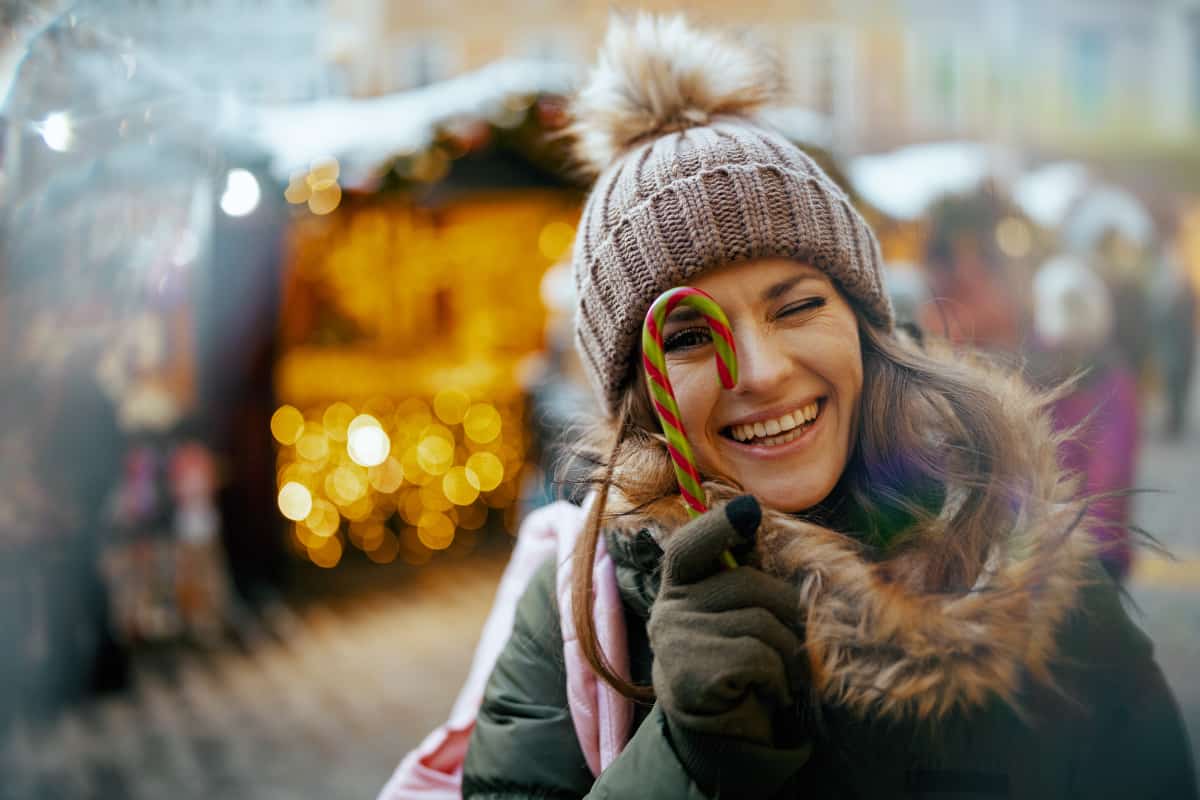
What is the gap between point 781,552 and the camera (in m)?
1.21

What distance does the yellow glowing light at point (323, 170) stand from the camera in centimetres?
454

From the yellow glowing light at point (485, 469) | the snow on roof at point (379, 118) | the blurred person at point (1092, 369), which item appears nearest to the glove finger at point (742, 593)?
the blurred person at point (1092, 369)

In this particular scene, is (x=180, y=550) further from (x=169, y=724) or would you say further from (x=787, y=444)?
(x=787, y=444)

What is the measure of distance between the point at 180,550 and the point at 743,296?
561 cm

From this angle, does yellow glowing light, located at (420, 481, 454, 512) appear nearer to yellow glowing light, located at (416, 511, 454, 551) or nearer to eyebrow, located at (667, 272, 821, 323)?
yellow glowing light, located at (416, 511, 454, 551)

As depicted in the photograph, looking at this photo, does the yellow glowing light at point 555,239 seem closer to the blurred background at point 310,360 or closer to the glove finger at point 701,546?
the blurred background at point 310,360

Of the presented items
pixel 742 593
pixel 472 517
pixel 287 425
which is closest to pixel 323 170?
pixel 287 425

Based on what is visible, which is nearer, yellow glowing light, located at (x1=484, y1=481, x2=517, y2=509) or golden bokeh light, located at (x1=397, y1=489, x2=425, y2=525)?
golden bokeh light, located at (x1=397, y1=489, x2=425, y2=525)

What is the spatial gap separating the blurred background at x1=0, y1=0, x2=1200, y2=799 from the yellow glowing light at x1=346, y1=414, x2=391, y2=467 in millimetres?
24

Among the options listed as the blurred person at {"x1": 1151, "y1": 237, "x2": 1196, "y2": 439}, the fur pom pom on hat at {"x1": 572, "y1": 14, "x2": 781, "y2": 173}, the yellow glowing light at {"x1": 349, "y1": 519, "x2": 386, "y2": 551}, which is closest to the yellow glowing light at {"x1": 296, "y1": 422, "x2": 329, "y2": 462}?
the yellow glowing light at {"x1": 349, "y1": 519, "x2": 386, "y2": 551}

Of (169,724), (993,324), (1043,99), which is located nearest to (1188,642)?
(993,324)

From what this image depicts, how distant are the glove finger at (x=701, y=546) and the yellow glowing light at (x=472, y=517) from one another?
697 centimetres

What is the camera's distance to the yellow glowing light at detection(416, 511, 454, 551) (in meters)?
7.79

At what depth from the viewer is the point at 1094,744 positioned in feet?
3.96
